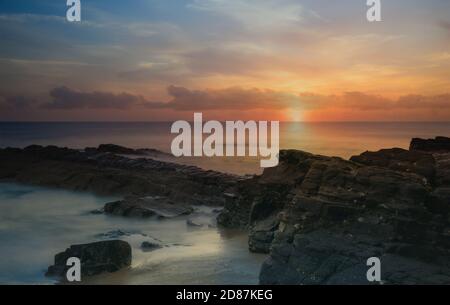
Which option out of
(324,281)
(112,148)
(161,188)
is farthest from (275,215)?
(112,148)

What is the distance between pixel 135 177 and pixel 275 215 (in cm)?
1693

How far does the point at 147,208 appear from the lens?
2591cm

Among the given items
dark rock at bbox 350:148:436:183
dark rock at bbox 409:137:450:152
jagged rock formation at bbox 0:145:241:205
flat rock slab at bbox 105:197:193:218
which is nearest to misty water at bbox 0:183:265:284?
flat rock slab at bbox 105:197:193:218

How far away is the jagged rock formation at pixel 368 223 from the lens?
12.5 meters

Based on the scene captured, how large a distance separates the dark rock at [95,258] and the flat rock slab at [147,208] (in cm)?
876

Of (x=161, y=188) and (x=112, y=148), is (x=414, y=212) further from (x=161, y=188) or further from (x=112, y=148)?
(x=112, y=148)

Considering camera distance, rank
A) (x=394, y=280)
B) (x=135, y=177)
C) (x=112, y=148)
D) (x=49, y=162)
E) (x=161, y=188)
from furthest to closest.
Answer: (x=112, y=148)
(x=49, y=162)
(x=135, y=177)
(x=161, y=188)
(x=394, y=280)

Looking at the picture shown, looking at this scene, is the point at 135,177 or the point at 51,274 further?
the point at 135,177

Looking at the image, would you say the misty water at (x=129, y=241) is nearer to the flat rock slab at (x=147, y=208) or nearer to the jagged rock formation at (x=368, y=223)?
the flat rock slab at (x=147, y=208)

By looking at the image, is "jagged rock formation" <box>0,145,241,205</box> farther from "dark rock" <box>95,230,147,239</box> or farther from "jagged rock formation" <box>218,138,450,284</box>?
"jagged rock formation" <box>218,138,450,284</box>

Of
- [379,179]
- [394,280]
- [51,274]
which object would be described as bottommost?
[51,274]

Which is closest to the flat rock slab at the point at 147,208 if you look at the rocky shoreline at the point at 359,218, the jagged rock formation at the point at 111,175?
the jagged rock formation at the point at 111,175

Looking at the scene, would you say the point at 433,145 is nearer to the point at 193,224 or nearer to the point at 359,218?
the point at 359,218
